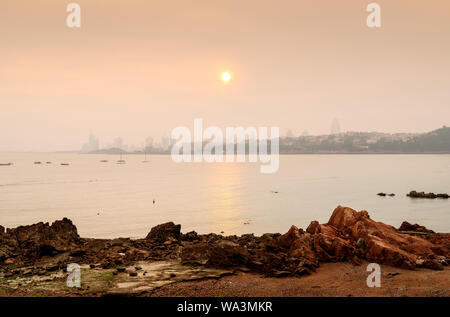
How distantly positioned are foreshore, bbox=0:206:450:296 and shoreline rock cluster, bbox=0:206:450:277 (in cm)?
5

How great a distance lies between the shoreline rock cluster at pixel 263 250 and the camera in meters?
17.9

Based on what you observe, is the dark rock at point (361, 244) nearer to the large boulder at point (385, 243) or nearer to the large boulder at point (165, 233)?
the large boulder at point (385, 243)

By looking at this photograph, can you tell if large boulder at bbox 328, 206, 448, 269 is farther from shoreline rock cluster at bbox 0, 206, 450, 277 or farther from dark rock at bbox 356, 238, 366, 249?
dark rock at bbox 356, 238, 366, 249

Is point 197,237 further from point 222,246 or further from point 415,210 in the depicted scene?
point 415,210

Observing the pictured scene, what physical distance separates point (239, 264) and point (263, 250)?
2.32 m

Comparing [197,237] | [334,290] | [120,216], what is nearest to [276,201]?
[120,216]

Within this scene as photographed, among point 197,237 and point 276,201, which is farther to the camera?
point 276,201

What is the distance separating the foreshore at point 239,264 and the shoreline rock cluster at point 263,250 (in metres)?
0.05

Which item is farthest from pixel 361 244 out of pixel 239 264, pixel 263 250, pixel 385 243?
pixel 239 264

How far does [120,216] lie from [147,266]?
3691 centimetres

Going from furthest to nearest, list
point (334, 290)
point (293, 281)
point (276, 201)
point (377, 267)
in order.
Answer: point (276, 201)
point (377, 267)
point (293, 281)
point (334, 290)

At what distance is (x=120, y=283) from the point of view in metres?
15.8

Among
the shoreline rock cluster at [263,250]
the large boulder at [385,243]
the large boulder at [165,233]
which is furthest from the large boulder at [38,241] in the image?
the large boulder at [385,243]
